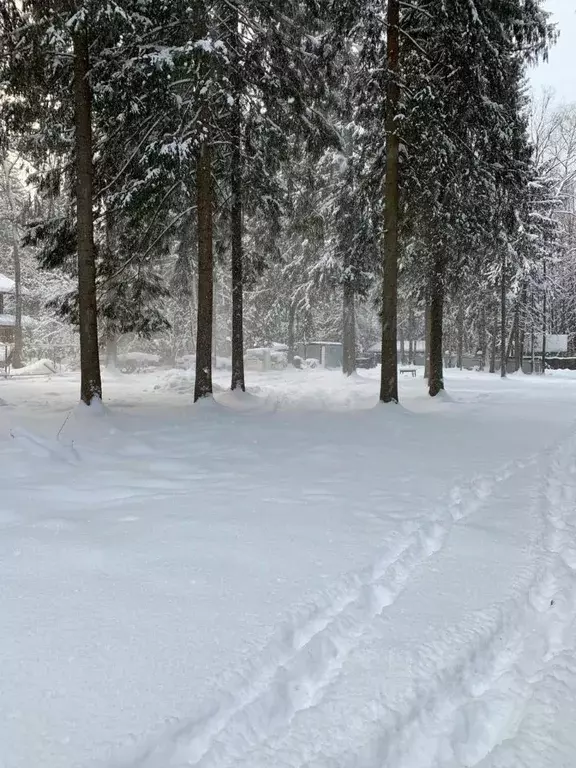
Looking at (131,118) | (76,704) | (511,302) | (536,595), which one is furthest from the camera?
(511,302)

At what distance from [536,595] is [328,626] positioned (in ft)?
5.15

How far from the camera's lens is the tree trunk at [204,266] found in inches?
449

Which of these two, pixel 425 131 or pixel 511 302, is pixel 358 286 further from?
pixel 511 302

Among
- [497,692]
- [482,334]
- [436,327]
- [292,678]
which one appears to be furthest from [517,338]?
[292,678]

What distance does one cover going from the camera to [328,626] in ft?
10.8

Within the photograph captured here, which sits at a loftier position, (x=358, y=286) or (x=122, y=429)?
(x=358, y=286)

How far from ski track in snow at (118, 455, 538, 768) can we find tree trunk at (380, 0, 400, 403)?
8.49m

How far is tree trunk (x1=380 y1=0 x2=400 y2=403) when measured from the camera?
11742 mm

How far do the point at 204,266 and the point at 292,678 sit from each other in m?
9.95

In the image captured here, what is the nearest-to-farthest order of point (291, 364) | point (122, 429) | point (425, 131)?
point (122, 429)
point (425, 131)
point (291, 364)

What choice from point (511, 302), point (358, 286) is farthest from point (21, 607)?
point (511, 302)

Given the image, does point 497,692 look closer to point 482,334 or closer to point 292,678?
point 292,678

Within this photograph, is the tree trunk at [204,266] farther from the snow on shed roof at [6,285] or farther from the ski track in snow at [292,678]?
the snow on shed roof at [6,285]

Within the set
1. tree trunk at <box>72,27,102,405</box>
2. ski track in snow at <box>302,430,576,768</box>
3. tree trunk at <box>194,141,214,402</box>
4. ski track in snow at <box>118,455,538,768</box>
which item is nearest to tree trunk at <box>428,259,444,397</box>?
tree trunk at <box>194,141,214,402</box>
